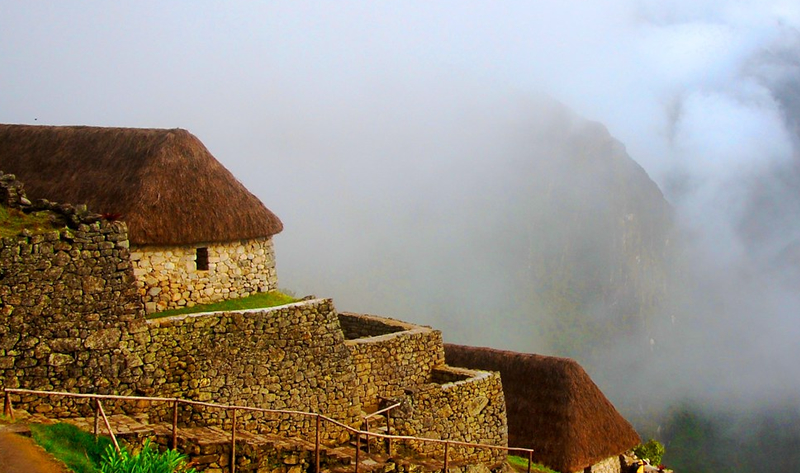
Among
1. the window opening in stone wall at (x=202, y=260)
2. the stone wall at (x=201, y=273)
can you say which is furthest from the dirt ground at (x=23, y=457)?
the window opening in stone wall at (x=202, y=260)

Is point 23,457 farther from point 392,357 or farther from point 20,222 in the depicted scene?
point 392,357

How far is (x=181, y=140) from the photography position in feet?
54.9

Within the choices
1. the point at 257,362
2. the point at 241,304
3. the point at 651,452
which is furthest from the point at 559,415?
the point at 257,362

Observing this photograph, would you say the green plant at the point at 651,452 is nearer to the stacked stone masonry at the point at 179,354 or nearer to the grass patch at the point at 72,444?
the stacked stone masonry at the point at 179,354

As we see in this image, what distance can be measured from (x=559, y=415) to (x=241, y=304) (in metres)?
12.3

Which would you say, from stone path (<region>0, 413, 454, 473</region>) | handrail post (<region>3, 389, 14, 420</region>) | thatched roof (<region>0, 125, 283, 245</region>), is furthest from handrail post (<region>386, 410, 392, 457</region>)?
handrail post (<region>3, 389, 14, 420</region>)

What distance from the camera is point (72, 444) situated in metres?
10.9

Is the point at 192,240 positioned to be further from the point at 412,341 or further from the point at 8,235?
the point at 412,341

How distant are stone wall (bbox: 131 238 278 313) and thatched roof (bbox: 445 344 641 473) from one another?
1116 cm

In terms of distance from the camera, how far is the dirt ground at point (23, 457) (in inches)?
369

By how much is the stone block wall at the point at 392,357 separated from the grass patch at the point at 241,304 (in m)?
1.64

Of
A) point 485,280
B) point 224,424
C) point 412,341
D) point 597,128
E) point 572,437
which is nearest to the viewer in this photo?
point 224,424

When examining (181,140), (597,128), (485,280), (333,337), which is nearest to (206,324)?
(333,337)

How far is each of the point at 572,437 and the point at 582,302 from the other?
5144 cm
